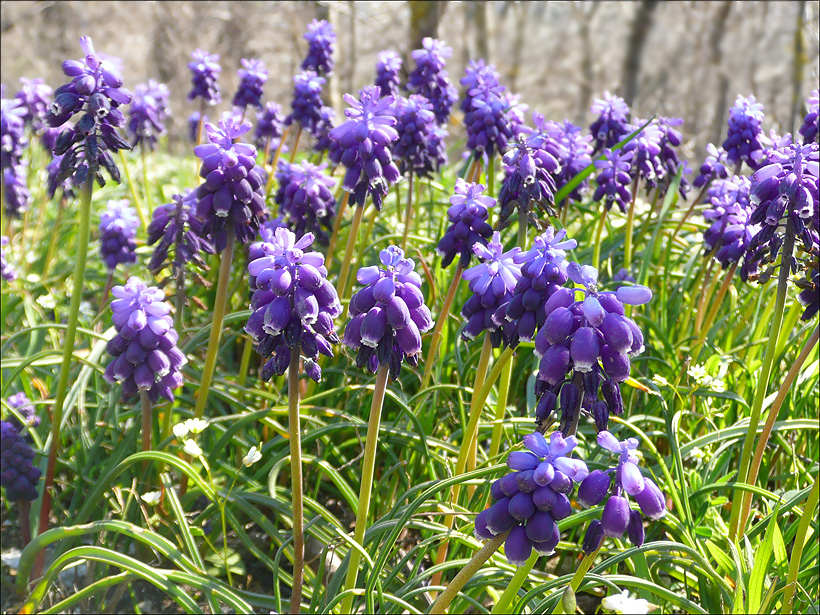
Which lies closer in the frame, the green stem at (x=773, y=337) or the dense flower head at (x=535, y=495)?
the dense flower head at (x=535, y=495)

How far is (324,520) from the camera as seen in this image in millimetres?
3312

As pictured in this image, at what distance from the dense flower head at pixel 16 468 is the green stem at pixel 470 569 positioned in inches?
77.6

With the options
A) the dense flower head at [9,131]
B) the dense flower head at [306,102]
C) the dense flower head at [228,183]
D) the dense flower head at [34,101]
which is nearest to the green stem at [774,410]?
the dense flower head at [228,183]

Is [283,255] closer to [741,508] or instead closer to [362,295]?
[362,295]

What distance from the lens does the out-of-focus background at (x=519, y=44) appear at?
1033 cm

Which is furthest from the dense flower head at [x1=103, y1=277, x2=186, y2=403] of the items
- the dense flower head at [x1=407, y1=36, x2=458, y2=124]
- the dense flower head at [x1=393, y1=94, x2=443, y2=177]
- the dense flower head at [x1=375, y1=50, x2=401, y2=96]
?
the dense flower head at [x1=407, y1=36, x2=458, y2=124]

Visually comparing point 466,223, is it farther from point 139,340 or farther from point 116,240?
point 116,240

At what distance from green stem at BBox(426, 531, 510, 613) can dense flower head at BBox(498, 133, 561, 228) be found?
1.56 m

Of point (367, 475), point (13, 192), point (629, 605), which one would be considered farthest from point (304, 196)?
point (13, 192)

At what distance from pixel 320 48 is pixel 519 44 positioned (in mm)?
7449

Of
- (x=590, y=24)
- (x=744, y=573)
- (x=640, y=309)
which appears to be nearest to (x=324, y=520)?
(x=744, y=573)

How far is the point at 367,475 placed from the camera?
2627 mm

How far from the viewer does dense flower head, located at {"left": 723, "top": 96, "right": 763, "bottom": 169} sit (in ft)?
14.7

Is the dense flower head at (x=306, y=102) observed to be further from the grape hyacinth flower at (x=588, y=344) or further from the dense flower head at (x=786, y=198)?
the grape hyacinth flower at (x=588, y=344)
